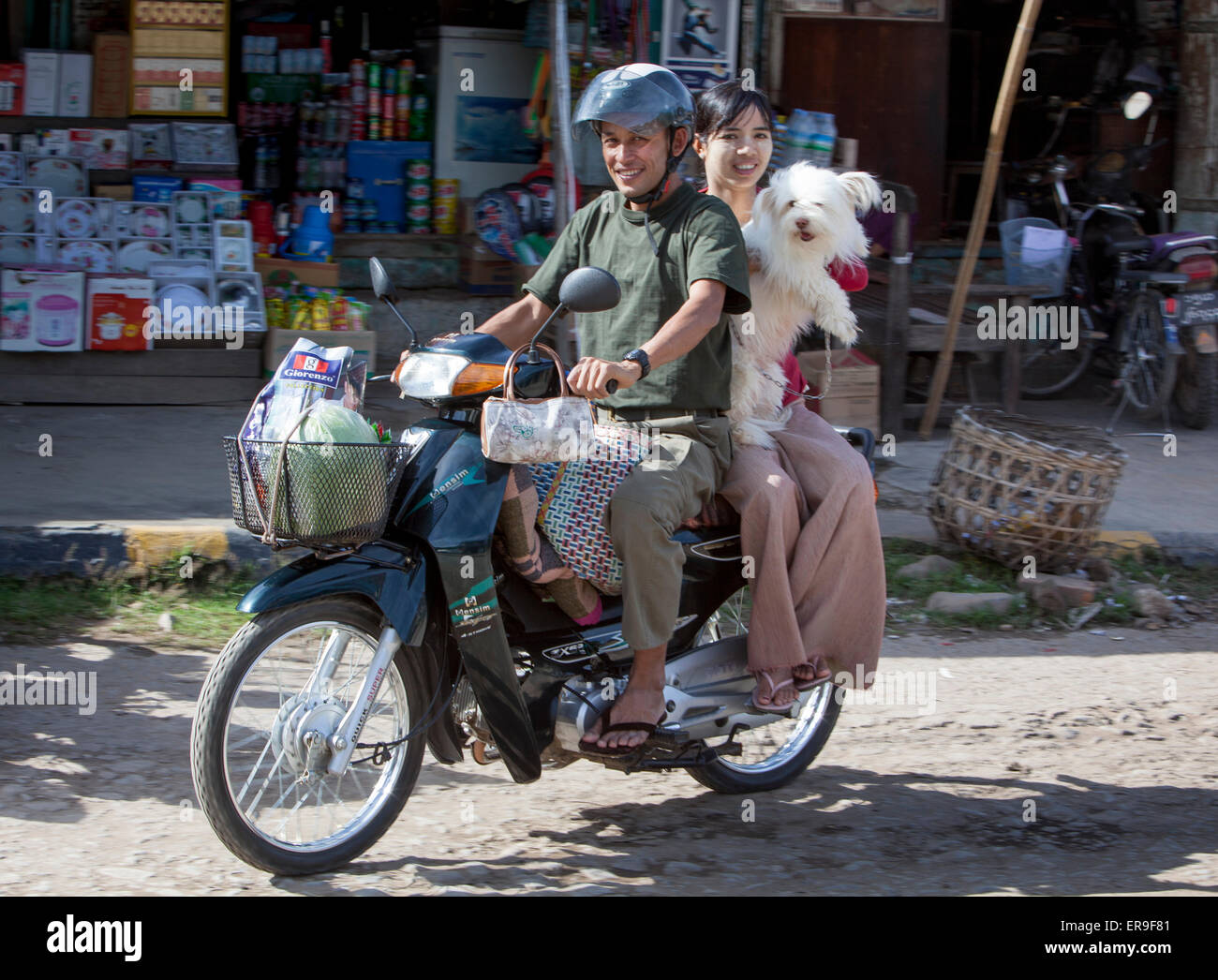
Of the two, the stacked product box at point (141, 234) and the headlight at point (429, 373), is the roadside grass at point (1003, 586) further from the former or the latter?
the stacked product box at point (141, 234)

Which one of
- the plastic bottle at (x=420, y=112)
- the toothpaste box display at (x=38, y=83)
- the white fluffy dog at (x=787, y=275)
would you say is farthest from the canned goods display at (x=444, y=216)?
the white fluffy dog at (x=787, y=275)

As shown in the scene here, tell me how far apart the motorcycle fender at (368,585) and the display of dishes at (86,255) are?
5.17 metres

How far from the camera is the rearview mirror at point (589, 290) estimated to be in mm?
2971

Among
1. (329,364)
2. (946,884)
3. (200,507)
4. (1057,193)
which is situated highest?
(1057,193)

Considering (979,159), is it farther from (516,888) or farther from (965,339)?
(516,888)

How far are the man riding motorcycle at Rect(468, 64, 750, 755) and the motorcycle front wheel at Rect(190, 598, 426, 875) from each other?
512mm

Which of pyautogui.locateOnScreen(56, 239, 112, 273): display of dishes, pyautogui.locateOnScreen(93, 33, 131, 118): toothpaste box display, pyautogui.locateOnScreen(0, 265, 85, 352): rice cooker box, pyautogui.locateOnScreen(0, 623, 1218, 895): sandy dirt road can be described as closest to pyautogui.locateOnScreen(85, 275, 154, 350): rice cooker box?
pyautogui.locateOnScreen(0, 265, 85, 352): rice cooker box

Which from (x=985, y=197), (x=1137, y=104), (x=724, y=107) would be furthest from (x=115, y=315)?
(x=1137, y=104)

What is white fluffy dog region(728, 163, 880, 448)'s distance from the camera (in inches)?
148

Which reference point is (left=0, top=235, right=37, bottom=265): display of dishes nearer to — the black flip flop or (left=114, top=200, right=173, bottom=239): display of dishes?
(left=114, top=200, right=173, bottom=239): display of dishes

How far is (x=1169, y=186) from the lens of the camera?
10.6 meters

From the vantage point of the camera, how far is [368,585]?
3.10m
